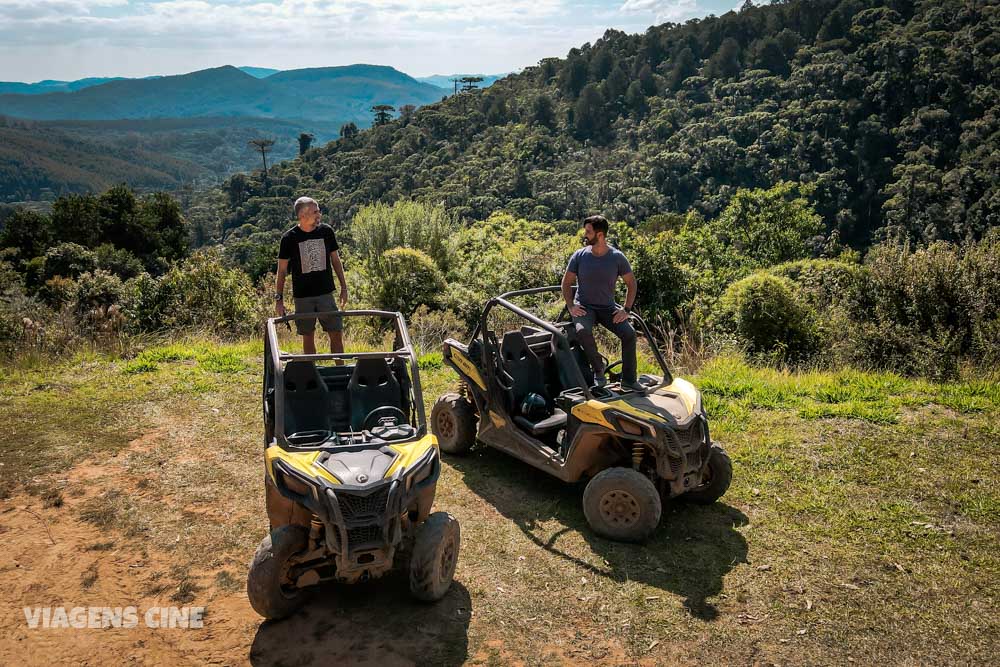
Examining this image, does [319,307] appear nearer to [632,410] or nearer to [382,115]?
[632,410]

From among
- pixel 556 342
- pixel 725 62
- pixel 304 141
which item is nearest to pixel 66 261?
pixel 556 342

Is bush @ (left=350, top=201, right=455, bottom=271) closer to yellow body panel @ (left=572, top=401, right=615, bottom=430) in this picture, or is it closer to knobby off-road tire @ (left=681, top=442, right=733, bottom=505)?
yellow body panel @ (left=572, top=401, right=615, bottom=430)

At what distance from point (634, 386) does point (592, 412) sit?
63cm

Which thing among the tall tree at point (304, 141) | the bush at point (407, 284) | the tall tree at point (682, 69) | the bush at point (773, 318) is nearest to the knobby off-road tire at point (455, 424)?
the bush at point (773, 318)

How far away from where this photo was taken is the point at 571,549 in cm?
555

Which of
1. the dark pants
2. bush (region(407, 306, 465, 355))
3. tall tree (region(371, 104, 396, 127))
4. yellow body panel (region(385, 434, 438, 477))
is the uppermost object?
tall tree (region(371, 104, 396, 127))

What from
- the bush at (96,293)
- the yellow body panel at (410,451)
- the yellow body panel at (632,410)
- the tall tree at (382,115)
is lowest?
the bush at (96,293)

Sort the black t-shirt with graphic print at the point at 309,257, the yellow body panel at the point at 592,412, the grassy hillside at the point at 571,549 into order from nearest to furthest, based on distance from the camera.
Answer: the grassy hillside at the point at 571,549
the yellow body panel at the point at 592,412
the black t-shirt with graphic print at the point at 309,257

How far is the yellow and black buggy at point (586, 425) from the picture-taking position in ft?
18.3

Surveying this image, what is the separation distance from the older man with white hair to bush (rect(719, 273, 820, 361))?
8382mm

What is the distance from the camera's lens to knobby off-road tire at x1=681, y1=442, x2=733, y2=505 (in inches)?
238

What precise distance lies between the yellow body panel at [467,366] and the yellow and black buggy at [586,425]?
11 mm

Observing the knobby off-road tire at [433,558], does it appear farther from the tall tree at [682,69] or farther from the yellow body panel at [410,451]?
the tall tree at [682,69]

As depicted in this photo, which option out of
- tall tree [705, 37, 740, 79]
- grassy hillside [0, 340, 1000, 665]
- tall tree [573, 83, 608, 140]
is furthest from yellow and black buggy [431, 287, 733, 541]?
tall tree [705, 37, 740, 79]
